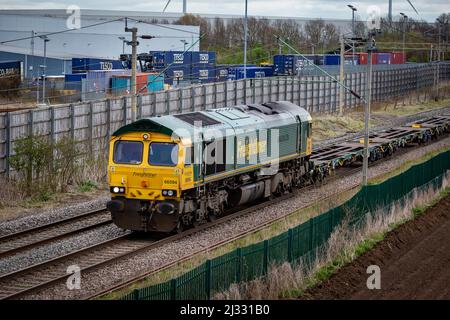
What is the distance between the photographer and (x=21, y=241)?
20.5 meters

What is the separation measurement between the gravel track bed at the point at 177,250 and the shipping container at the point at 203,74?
152 feet

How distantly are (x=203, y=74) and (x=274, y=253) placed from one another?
61138 millimetres

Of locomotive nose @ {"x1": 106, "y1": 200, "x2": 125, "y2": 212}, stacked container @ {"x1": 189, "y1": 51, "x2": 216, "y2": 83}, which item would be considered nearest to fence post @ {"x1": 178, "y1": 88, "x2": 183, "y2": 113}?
locomotive nose @ {"x1": 106, "y1": 200, "x2": 125, "y2": 212}

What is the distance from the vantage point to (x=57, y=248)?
64.1ft

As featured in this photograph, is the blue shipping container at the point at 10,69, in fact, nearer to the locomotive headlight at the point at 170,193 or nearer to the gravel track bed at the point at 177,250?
the gravel track bed at the point at 177,250

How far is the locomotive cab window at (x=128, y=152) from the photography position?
68.2 ft

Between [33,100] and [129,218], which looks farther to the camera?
[33,100]

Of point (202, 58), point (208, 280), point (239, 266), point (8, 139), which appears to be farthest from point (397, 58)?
point (208, 280)

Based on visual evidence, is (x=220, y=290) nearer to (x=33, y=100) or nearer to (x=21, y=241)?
(x=21, y=241)

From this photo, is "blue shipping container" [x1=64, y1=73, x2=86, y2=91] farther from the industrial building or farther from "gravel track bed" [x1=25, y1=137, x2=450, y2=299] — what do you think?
"gravel track bed" [x1=25, y1=137, x2=450, y2=299]

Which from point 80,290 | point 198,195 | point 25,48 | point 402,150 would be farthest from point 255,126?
point 25,48

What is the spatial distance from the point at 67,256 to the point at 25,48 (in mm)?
74537

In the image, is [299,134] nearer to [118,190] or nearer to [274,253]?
[118,190]

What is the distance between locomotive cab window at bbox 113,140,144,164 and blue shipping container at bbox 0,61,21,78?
4794 centimetres
